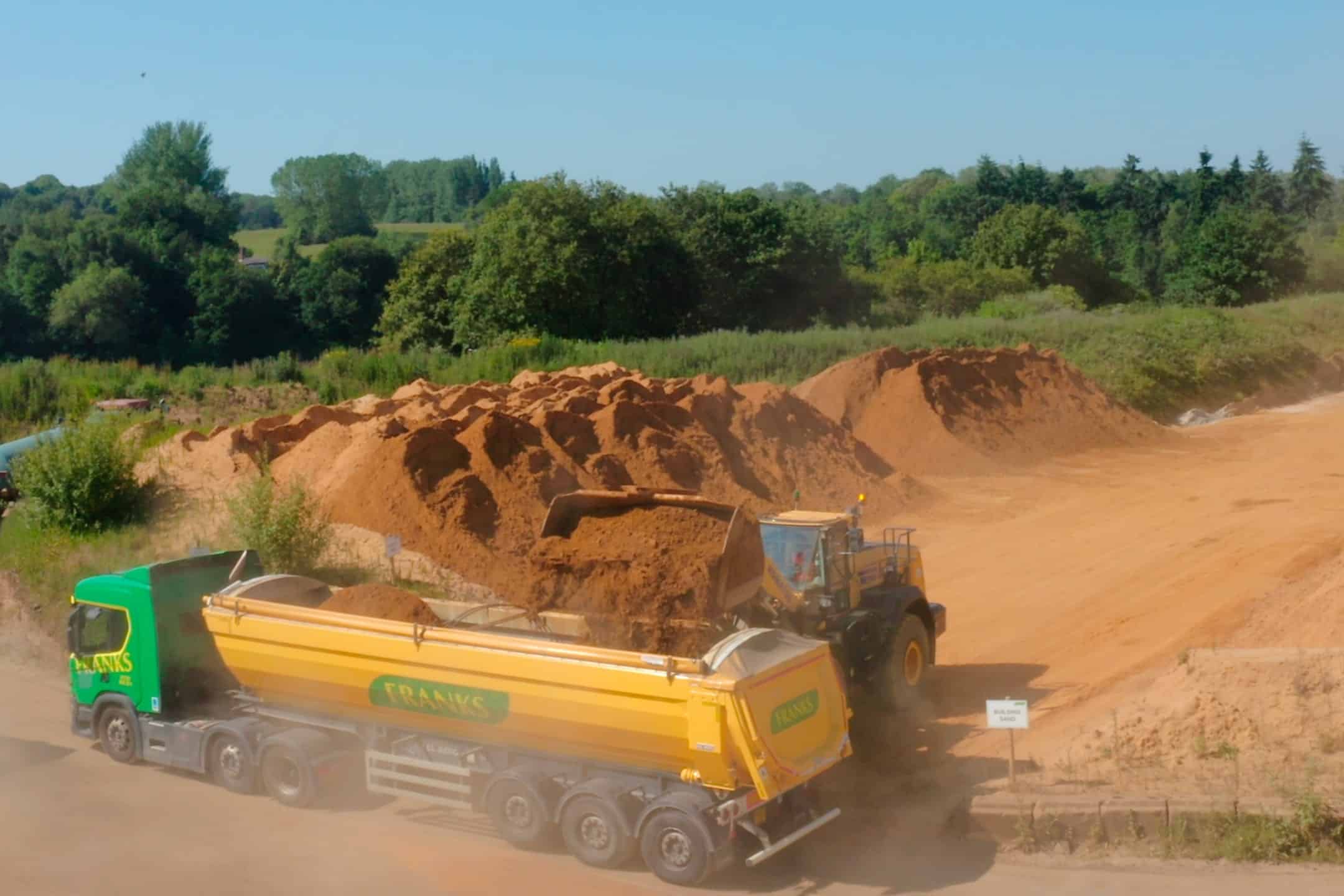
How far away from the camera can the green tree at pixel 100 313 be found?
188 ft

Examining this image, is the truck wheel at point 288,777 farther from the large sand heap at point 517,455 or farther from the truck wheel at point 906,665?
the truck wheel at point 906,665

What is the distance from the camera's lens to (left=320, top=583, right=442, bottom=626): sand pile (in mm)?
11000

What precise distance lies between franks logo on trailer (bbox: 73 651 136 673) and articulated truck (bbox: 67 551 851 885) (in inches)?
1.0

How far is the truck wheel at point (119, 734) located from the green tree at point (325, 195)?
97.5 metres

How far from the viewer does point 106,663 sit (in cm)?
1219

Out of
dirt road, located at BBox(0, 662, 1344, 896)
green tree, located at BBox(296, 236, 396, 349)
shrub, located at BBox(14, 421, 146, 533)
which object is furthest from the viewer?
green tree, located at BBox(296, 236, 396, 349)

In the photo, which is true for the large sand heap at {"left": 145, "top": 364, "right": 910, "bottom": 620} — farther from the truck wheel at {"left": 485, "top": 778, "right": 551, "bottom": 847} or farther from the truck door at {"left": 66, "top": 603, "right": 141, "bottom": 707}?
the truck wheel at {"left": 485, "top": 778, "right": 551, "bottom": 847}

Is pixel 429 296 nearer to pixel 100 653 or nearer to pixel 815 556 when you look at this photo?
pixel 100 653

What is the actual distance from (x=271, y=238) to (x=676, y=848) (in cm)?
10482

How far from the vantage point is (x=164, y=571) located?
1187 cm

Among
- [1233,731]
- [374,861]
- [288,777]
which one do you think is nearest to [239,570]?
[288,777]

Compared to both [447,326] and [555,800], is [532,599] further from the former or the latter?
[447,326]

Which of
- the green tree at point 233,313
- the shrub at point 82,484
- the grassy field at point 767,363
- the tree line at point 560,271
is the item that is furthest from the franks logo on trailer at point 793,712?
the green tree at point 233,313

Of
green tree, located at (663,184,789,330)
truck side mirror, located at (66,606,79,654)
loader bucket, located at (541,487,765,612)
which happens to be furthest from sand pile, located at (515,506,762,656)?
green tree, located at (663,184,789,330)
